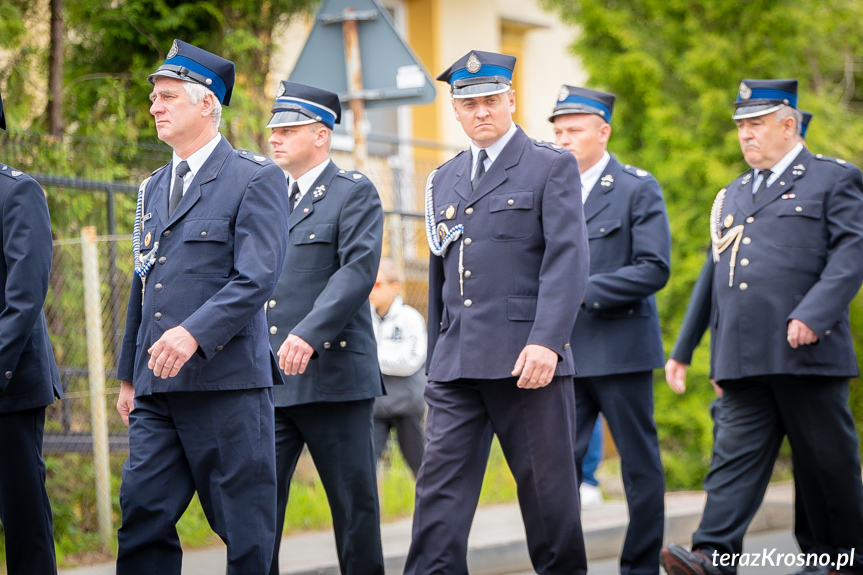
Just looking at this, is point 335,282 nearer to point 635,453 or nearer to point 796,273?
point 635,453

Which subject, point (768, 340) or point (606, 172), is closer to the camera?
point (768, 340)

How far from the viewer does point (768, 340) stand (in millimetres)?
5711

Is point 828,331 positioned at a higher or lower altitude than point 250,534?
higher

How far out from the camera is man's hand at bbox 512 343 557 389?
4.57m

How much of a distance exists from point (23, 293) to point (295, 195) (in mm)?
1439

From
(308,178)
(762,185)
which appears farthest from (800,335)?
(308,178)

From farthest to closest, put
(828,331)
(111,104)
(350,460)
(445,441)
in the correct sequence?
(111,104) → (828,331) → (350,460) → (445,441)

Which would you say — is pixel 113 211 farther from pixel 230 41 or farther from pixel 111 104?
pixel 230 41

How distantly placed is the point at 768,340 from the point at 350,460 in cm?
200

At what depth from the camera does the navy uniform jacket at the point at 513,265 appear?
15.5 feet

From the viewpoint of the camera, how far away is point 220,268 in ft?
14.3

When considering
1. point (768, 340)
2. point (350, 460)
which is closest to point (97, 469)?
point (350, 460)

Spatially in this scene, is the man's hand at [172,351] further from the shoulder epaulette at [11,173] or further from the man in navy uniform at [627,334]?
the man in navy uniform at [627,334]

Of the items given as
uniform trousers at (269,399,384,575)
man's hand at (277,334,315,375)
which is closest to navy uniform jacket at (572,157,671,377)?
uniform trousers at (269,399,384,575)
